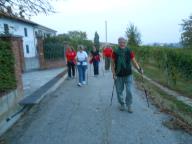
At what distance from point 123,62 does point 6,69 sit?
12.7 ft

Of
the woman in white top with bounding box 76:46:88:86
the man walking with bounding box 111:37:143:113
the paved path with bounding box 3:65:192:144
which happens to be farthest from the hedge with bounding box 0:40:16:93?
the woman in white top with bounding box 76:46:88:86

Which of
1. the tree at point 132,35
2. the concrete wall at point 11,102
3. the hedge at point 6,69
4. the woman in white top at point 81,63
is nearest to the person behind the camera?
the concrete wall at point 11,102

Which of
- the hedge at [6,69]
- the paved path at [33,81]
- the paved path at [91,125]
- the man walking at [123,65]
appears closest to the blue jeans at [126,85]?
the man walking at [123,65]

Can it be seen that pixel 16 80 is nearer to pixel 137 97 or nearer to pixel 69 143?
pixel 137 97

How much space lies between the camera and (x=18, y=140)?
20.1 feet

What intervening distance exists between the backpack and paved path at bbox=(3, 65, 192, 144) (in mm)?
1068

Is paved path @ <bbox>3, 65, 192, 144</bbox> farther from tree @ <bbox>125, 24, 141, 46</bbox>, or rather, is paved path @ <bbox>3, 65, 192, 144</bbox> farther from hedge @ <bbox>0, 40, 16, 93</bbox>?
tree @ <bbox>125, 24, 141, 46</bbox>

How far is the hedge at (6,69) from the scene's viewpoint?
912 cm

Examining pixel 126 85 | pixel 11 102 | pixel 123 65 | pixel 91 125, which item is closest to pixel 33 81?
pixel 11 102

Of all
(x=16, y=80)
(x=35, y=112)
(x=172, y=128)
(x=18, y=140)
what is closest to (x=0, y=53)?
(x=16, y=80)

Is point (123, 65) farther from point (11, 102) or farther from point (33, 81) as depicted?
point (33, 81)

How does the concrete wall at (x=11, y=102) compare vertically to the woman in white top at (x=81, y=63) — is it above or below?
below

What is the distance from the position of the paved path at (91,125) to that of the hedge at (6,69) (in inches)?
44.8

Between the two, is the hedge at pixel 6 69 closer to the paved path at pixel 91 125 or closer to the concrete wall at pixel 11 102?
the concrete wall at pixel 11 102
